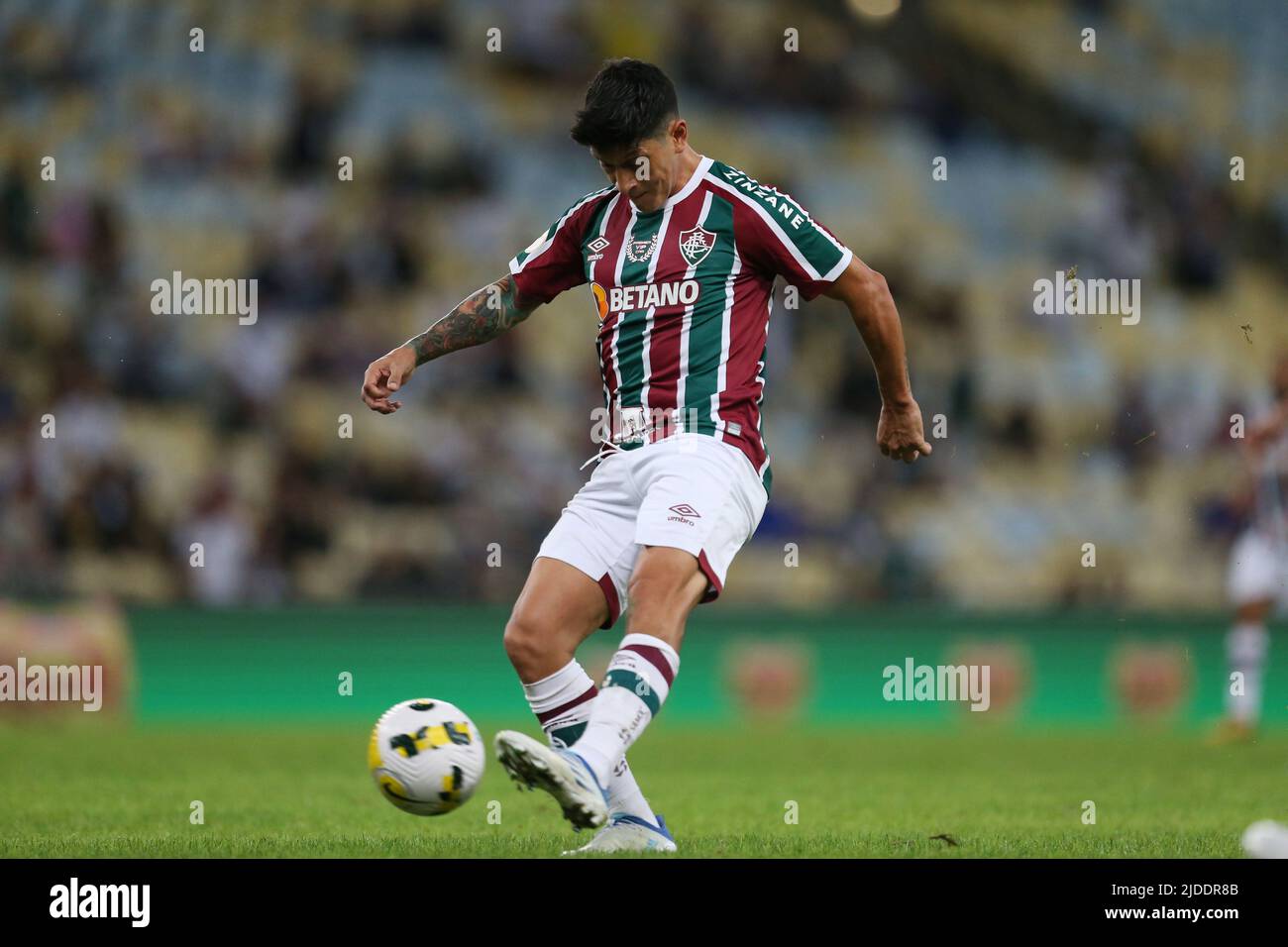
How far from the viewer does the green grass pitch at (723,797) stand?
604 centimetres

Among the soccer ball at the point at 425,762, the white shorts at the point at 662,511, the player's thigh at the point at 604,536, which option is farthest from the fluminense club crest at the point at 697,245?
the soccer ball at the point at 425,762

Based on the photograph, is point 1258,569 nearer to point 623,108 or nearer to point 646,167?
point 646,167

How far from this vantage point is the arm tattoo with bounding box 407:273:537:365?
6.09 meters

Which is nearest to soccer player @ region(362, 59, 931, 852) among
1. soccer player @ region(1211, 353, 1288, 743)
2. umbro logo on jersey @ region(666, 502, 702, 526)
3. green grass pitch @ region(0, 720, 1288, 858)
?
umbro logo on jersey @ region(666, 502, 702, 526)

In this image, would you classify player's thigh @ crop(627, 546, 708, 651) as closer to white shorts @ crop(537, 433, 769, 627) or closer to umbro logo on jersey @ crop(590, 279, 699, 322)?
white shorts @ crop(537, 433, 769, 627)

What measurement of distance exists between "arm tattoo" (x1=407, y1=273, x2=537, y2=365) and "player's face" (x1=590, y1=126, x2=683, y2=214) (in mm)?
667

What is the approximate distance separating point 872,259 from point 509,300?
12.5 meters

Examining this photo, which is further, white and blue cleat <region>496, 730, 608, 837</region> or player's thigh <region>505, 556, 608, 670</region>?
player's thigh <region>505, 556, 608, 670</region>

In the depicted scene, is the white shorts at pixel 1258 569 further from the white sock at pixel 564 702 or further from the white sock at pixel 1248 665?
the white sock at pixel 564 702

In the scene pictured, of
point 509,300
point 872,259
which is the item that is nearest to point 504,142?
point 872,259

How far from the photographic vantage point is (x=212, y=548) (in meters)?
15.4

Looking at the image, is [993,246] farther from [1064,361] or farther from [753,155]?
[753,155]

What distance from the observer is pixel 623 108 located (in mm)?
5398

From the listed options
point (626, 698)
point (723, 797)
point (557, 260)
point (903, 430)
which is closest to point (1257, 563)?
point (723, 797)
